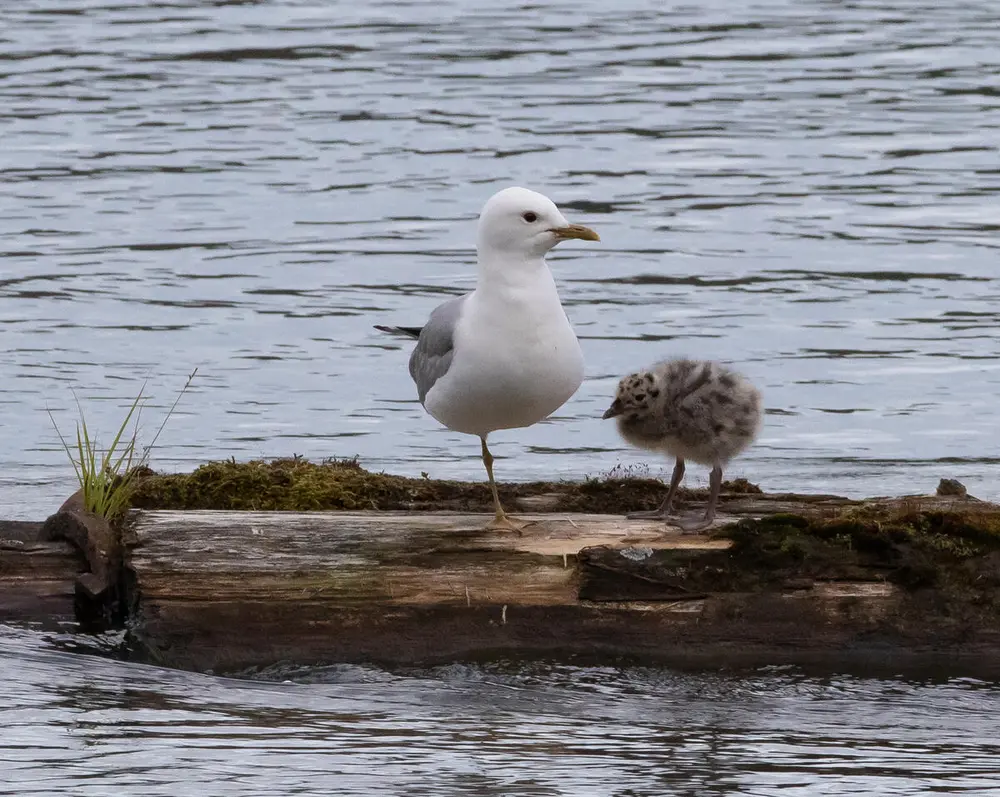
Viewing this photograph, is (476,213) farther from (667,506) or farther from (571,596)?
(571,596)

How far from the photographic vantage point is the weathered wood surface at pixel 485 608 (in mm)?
7406

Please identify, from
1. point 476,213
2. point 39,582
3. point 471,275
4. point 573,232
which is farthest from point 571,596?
point 476,213

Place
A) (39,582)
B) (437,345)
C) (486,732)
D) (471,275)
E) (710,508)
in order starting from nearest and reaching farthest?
(486,732)
(39,582)
(710,508)
(437,345)
(471,275)

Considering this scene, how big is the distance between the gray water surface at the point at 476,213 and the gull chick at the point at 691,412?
108 inches

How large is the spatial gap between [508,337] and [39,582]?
7.16 ft

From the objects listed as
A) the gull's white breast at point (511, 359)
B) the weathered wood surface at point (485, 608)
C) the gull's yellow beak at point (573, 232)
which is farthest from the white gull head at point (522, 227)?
the weathered wood surface at point (485, 608)

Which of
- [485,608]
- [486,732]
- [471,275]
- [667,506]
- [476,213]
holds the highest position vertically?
[476,213]

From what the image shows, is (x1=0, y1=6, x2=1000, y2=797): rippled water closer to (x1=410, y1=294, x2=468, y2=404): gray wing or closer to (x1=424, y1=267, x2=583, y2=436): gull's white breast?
(x1=424, y1=267, x2=583, y2=436): gull's white breast

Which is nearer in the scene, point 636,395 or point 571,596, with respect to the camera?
point 571,596

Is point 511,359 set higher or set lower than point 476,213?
lower

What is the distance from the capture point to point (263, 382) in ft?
43.9

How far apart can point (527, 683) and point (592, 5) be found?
23.2 metres

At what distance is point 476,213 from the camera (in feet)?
59.9

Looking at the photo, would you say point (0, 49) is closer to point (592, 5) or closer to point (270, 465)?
point (592, 5)
